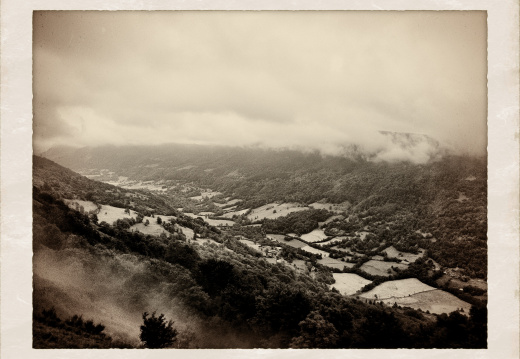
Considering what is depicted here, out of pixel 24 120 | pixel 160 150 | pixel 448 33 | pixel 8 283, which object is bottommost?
pixel 8 283

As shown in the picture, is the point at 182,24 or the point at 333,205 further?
the point at 333,205

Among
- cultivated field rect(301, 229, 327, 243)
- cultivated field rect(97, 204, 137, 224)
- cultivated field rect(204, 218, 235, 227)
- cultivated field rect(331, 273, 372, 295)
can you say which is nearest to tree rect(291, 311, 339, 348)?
cultivated field rect(331, 273, 372, 295)

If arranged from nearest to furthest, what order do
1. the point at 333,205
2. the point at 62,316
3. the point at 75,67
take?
the point at 62,316
the point at 75,67
the point at 333,205

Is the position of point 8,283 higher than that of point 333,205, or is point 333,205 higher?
point 333,205

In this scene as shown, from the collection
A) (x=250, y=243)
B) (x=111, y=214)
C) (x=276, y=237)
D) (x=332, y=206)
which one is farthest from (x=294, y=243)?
(x=111, y=214)

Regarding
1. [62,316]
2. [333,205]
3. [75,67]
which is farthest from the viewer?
[333,205]

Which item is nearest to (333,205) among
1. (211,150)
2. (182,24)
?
(211,150)

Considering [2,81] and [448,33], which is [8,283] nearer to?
[2,81]
